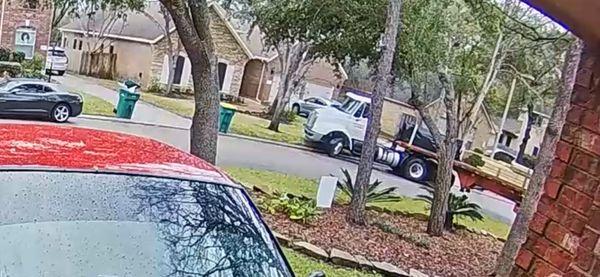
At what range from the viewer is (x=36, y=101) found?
47.7 feet

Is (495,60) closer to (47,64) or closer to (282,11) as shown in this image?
(282,11)

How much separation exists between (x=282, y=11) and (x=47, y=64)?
15382 mm

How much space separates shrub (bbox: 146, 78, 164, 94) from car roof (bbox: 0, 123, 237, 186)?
78.2 feet

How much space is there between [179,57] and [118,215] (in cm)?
2566

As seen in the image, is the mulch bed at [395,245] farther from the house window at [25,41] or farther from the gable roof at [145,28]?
the gable roof at [145,28]

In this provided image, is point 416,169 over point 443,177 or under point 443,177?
under

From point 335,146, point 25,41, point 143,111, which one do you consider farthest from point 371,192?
point 25,41

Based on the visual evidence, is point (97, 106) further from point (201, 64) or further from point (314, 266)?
point (314, 266)

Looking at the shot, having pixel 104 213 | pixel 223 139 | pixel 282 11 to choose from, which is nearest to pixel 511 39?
pixel 282 11

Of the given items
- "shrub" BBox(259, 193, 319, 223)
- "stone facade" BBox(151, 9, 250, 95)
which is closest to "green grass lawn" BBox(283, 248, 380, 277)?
"shrub" BBox(259, 193, 319, 223)

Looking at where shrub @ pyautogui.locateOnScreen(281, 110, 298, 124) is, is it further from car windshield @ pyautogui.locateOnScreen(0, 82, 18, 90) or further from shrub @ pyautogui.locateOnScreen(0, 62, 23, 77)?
car windshield @ pyautogui.locateOnScreen(0, 82, 18, 90)

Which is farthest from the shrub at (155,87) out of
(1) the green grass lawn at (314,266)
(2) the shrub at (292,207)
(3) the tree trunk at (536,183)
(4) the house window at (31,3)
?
(1) the green grass lawn at (314,266)

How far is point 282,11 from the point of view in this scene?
10922 millimetres

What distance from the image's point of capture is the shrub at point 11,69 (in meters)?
19.4
